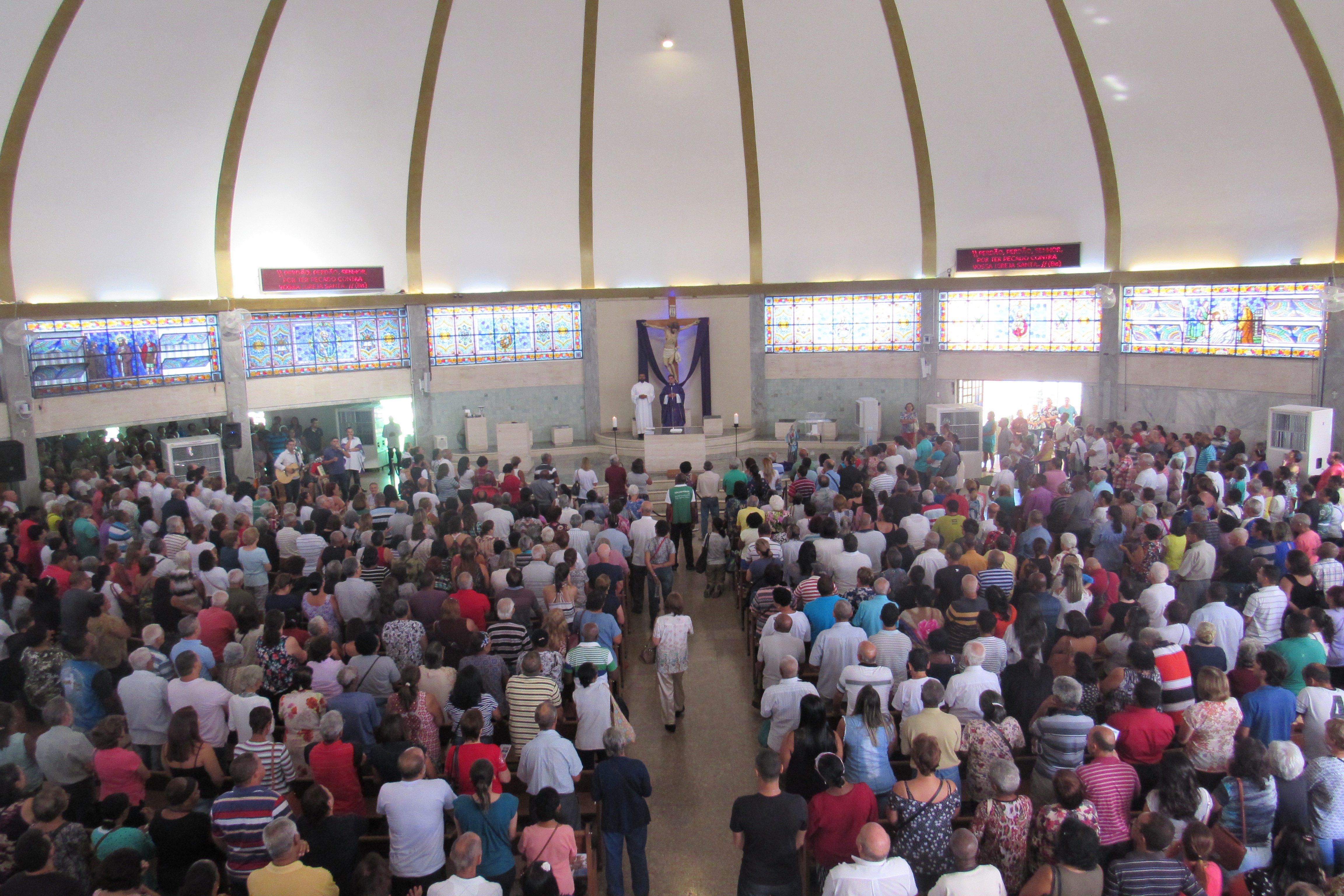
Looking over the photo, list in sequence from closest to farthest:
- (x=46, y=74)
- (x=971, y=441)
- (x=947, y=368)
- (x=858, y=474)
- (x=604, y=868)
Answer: (x=604, y=868)
(x=858, y=474)
(x=46, y=74)
(x=971, y=441)
(x=947, y=368)

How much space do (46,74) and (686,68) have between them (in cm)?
992

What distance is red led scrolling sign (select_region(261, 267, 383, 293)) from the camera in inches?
661

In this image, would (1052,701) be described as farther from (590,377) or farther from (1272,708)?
(590,377)

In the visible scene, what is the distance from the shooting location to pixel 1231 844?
432 cm

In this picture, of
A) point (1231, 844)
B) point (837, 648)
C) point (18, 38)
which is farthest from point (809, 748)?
point (18, 38)

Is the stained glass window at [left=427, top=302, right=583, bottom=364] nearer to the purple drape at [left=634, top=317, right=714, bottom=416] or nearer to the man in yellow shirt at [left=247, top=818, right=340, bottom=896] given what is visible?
the purple drape at [left=634, top=317, right=714, bottom=416]

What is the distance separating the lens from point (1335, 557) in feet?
24.3

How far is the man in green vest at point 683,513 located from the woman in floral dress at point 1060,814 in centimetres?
641

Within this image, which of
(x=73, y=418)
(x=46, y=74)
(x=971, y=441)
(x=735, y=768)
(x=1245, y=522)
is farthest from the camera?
(x=971, y=441)

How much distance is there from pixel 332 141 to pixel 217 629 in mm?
11771

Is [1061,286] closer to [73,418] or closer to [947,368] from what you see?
[947,368]

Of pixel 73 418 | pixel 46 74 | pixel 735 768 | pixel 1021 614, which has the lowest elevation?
pixel 735 768

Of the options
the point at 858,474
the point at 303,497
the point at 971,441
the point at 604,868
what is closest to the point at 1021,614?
the point at 604,868

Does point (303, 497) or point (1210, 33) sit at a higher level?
point (1210, 33)
